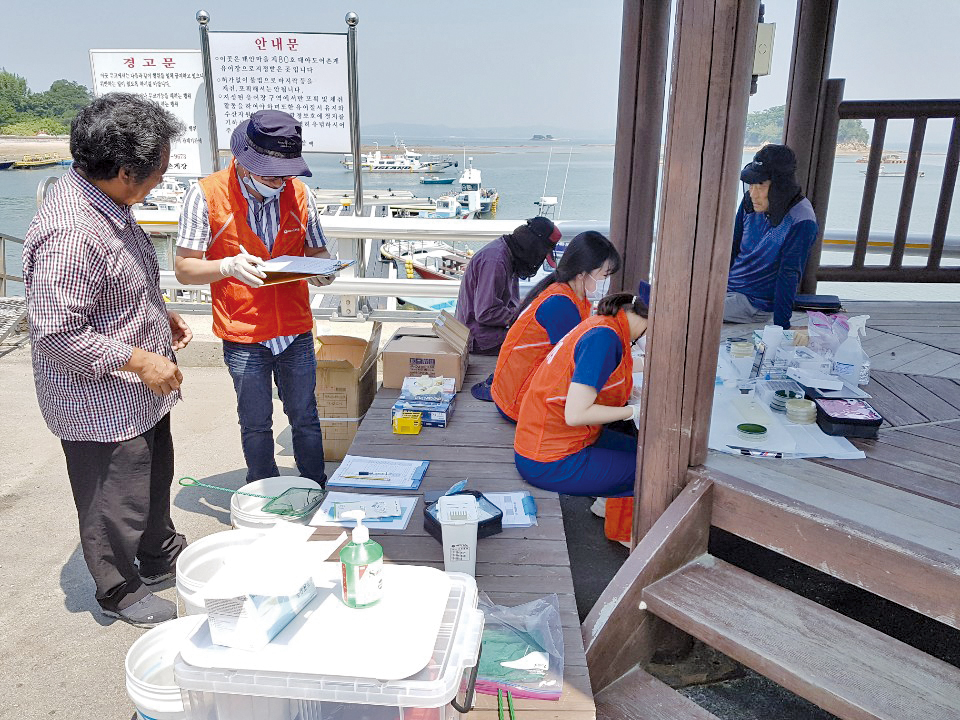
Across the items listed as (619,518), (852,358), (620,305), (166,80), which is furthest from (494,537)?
(166,80)

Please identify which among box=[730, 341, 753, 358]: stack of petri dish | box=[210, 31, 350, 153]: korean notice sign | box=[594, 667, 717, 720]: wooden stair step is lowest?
box=[594, 667, 717, 720]: wooden stair step

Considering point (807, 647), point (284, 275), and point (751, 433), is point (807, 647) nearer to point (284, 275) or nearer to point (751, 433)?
point (751, 433)

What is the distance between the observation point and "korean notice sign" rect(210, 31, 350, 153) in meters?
5.12

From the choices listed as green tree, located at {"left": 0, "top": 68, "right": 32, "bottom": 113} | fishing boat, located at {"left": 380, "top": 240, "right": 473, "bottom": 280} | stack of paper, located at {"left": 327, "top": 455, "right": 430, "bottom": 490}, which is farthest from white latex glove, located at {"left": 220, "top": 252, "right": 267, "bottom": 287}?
green tree, located at {"left": 0, "top": 68, "right": 32, "bottom": 113}

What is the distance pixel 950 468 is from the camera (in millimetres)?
2498

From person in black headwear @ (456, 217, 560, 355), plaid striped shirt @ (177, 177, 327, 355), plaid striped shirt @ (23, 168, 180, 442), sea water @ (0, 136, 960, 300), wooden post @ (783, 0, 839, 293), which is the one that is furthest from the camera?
sea water @ (0, 136, 960, 300)

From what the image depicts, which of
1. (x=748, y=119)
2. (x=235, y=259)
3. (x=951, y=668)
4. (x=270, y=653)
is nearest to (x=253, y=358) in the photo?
(x=235, y=259)

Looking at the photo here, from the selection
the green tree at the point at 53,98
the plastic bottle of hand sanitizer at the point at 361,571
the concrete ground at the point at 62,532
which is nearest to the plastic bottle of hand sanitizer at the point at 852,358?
the plastic bottle of hand sanitizer at the point at 361,571

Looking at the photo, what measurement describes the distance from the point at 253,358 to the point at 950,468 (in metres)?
2.77

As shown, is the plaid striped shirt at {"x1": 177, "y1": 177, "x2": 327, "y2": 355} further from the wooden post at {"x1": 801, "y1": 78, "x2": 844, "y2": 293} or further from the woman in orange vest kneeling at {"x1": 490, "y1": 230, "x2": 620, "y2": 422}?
the wooden post at {"x1": 801, "y1": 78, "x2": 844, "y2": 293}

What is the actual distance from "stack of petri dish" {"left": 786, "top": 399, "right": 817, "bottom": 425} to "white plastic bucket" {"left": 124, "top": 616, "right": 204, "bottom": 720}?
7.66ft

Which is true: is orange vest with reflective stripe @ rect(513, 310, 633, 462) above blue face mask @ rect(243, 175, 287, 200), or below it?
below

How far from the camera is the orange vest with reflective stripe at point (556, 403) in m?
2.81

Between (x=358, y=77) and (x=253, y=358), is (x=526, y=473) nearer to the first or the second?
(x=253, y=358)
